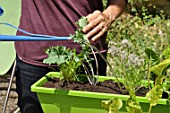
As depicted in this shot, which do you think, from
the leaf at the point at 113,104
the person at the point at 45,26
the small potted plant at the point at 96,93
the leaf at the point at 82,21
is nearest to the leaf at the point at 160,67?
the small potted plant at the point at 96,93

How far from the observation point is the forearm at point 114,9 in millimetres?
1275

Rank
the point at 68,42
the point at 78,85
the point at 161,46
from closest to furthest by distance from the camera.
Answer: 1. the point at 78,85
2. the point at 68,42
3. the point at 161,46

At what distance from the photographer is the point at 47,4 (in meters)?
1.35

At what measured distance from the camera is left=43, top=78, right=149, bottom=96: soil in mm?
1040

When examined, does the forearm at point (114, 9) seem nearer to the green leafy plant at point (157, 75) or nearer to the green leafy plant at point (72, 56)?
the green leafy plant at point (72, 56)

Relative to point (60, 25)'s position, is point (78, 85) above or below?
below

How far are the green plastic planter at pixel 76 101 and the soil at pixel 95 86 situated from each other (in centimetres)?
4

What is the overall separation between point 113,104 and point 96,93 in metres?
0.07

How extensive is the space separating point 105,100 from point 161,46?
2376mm

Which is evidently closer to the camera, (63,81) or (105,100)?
(105,100)

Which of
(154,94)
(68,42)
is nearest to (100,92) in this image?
(154,94)

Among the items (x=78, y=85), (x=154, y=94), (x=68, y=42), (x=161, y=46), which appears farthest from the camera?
(x=161, y=46)

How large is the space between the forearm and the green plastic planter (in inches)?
12.9

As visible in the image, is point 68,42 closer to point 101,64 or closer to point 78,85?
point 101,64
